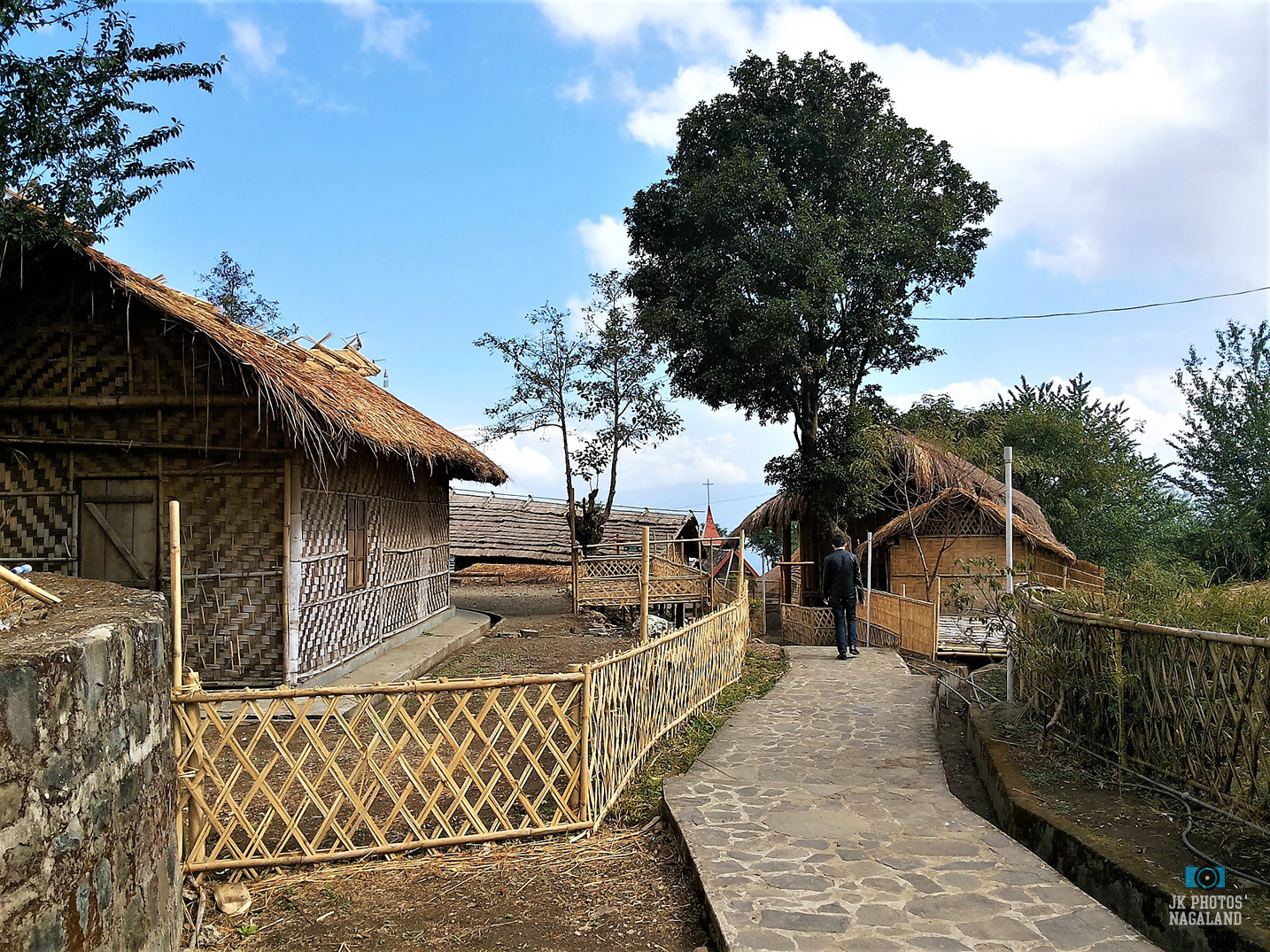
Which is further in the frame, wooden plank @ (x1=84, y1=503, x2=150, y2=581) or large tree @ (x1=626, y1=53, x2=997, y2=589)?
large tree @ (x1=626, y1=53, x2=997, y2=589)

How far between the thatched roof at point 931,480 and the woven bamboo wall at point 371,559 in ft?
25.9

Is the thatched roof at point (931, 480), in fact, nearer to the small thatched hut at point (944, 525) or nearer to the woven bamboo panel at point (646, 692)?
the small thatched hut at point (944, 525)

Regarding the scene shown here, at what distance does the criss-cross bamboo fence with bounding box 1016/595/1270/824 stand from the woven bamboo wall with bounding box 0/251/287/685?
6765 mm

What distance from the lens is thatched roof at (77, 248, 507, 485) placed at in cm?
740

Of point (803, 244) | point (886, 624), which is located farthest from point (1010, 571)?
point (803, 244)

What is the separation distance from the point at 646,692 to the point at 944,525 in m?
13.8

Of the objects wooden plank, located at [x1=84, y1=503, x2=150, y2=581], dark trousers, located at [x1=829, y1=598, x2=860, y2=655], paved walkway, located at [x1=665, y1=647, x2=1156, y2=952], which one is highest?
wooden plank, located at [x1=84, y1=503, x2=150, y2=581]

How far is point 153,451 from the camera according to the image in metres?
8.15

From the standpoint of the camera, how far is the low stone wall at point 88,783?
2.60 m

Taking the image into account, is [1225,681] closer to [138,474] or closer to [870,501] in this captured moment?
[138,474]

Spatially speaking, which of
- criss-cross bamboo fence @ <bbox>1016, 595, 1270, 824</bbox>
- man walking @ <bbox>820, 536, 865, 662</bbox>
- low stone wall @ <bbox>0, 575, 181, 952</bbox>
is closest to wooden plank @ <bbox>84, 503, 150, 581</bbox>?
low stone wall @ <bbox>0, 575, 181, 952</bbox>

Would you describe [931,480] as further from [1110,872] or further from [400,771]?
[1110,872]

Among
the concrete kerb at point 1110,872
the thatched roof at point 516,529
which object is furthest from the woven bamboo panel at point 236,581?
the thatched roof at point 516,529

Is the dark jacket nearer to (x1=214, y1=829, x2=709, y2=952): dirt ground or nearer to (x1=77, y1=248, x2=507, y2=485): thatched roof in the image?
(x1=77, y1=248, x2=507, y2=485): thatched roof
